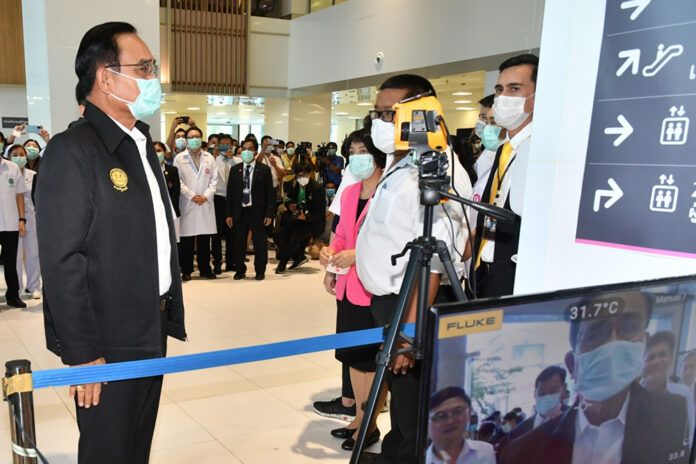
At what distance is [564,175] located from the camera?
70.6 inches

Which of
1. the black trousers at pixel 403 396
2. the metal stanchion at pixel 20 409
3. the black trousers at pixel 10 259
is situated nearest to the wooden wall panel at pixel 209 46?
the black trousers at pixel 10 259

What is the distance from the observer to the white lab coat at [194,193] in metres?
6.66

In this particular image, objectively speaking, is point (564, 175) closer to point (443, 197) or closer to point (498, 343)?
point (443, 197)

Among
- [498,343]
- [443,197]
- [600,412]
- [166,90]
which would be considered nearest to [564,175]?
[443,197]

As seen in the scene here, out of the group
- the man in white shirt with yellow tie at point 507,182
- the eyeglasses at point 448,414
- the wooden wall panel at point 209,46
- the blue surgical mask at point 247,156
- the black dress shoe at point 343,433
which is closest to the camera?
the eyeglasses at point 448,414

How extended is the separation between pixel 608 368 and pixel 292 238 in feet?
20.9

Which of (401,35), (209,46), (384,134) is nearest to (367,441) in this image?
(384,134)

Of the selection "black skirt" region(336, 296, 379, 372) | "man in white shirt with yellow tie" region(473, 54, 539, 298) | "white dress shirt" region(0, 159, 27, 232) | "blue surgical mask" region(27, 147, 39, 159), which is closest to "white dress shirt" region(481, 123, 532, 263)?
"man in white shirt with yellow tie" region(473, 54, 539, 298)

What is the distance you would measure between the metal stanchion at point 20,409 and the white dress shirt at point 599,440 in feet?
3.95

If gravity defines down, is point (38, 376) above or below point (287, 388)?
above

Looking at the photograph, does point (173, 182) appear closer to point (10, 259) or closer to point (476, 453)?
point (10, 259)

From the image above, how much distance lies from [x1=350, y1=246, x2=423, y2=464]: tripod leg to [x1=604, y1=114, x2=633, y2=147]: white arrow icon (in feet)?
2.22

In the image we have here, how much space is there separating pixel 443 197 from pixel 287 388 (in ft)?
7.75

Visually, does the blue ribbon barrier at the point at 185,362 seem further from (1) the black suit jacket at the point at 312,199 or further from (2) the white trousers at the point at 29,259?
(1) the black suit jacket at the point at 312,199
